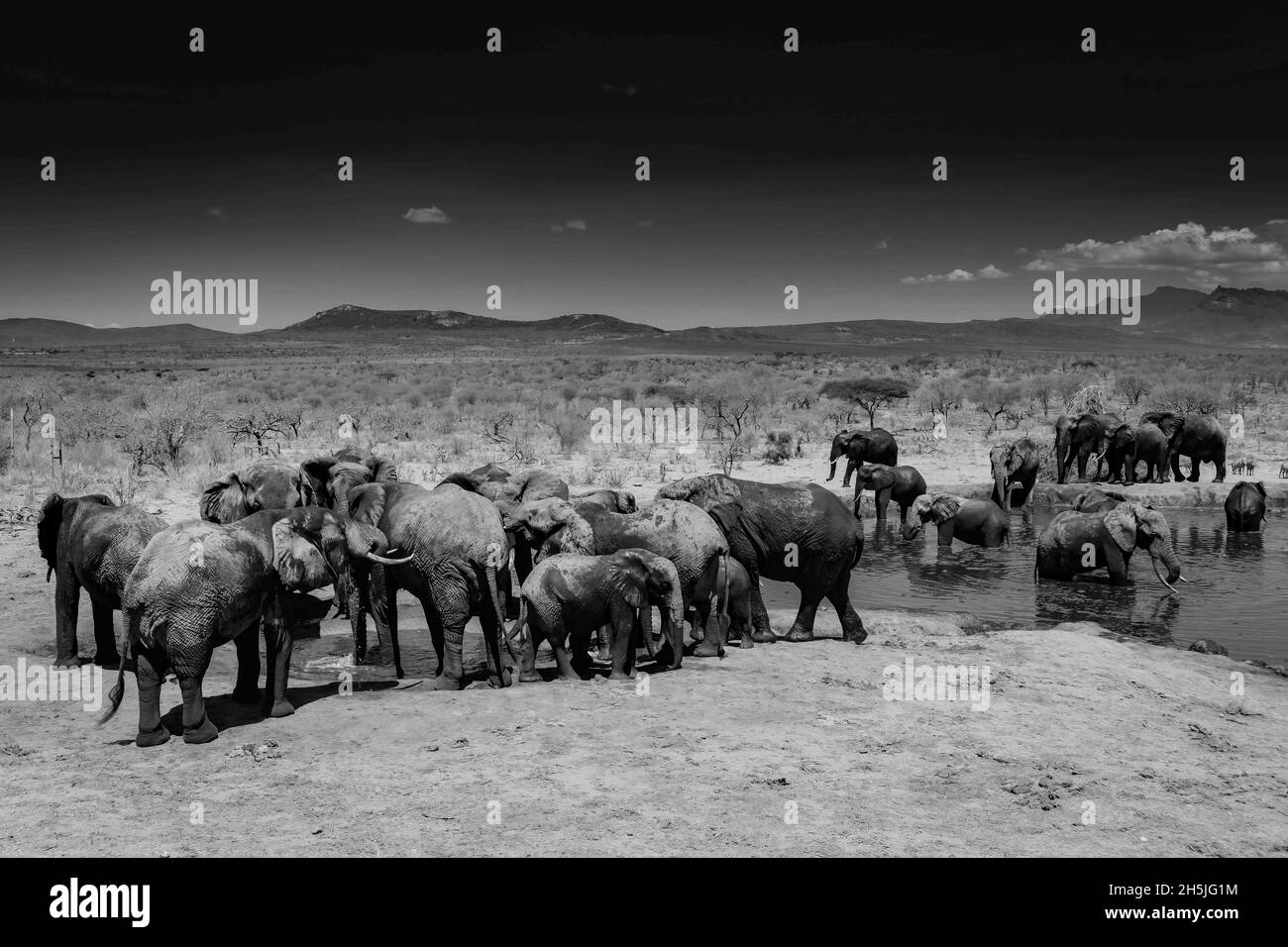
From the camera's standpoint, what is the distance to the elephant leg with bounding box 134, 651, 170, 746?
25.4 feet

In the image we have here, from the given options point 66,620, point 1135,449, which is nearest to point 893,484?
point 1135,449

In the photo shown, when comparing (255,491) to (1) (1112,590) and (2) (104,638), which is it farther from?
(1) (1112,590)

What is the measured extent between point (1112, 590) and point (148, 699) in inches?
499

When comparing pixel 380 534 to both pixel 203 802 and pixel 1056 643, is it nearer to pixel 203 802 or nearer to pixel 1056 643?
pixel 203 802

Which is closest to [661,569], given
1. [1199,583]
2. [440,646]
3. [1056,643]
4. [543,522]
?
[543,522]

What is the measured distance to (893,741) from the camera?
804 centimetres

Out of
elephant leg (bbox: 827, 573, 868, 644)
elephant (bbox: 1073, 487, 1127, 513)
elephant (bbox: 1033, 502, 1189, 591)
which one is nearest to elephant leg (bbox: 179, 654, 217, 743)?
elephant leg (bbox: 827, 573, 868, 644)

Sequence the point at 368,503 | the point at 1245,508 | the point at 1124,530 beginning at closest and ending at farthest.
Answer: the point at 368,503
the point at 1124,530
the point at 1245,508

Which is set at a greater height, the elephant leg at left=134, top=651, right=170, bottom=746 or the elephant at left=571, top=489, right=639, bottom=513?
the elephant at left=571, top=489, right=639, bottom=513

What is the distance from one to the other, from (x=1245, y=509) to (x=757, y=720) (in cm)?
1450

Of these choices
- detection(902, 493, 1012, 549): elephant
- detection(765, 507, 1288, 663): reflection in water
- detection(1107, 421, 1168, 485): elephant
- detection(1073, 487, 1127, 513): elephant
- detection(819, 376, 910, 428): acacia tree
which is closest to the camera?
detection(765, 507, 1288, 663): reflection in water

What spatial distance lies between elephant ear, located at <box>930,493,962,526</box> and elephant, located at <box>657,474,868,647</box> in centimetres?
648

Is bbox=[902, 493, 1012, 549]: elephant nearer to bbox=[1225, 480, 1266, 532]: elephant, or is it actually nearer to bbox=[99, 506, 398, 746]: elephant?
bbox=[1225, 480, 1266, 532]: elephant

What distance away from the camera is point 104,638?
1016 cm
